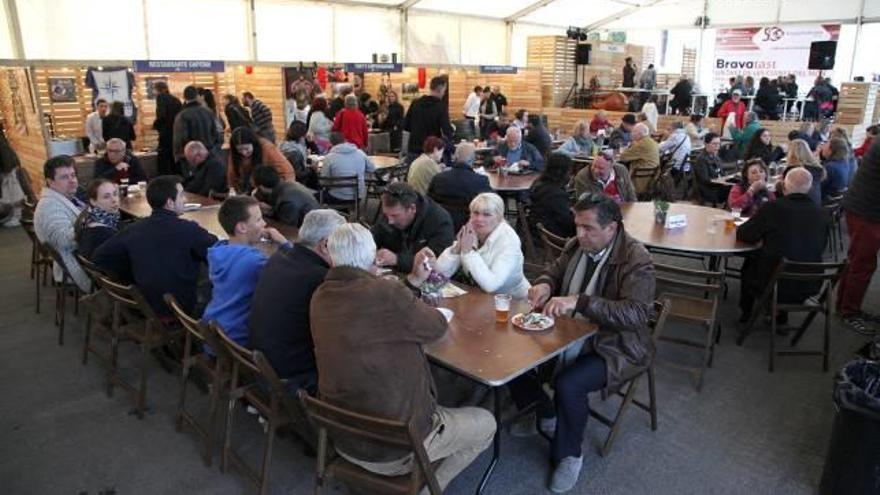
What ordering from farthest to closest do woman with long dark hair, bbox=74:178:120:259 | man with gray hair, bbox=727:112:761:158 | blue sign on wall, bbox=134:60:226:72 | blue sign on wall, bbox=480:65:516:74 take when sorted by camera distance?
blue sign on wall, bbox=480:65:516:74 < man with gray hair, bbox=727:112:761:158 < blue sign on wall, bbox=134:60:226:72 < woman with long dark hair, bbox=74:178:120:259

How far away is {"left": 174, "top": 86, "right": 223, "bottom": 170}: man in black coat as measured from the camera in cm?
710

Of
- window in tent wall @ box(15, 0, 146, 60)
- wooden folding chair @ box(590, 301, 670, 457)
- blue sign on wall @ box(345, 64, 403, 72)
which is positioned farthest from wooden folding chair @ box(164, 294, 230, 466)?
blue sign on wall @ box(345, 64, 403, 72)

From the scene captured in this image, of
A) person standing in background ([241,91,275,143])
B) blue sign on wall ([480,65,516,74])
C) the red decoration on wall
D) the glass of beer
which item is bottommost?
the glass of beer

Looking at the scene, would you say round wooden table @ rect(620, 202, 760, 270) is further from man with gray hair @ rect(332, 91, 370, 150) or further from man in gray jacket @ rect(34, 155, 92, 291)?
man with gray hair @ rect(332, 91, 370, 150)

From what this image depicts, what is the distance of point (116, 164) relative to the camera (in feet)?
20.0

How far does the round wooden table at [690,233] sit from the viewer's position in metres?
4.09

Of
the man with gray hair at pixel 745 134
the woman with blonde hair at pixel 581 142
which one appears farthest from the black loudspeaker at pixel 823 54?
the woman with blonde hair at pixel 581 142

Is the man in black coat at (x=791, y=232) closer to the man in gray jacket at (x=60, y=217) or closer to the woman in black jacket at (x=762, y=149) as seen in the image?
the woman in black jacket at (x=762, y=149)

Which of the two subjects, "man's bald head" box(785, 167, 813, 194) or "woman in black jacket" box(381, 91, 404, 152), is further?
"woman in black jacket" box(381, 91, 404, 152)

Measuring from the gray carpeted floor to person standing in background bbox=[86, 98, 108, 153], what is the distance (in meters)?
5.05

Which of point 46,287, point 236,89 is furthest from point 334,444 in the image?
point 236,89

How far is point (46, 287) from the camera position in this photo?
18.0 ft

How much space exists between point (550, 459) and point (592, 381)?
18.0 inches

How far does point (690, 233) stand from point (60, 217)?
14.6 ft
